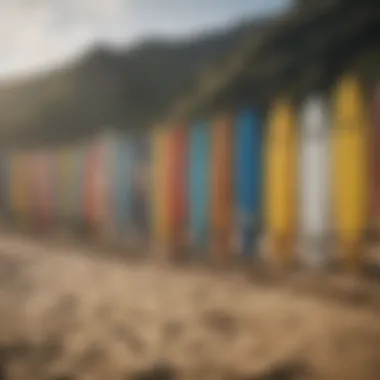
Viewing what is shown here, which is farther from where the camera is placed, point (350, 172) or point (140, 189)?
point (140, 189)

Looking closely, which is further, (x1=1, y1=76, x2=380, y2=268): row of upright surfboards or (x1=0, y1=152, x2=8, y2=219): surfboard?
(x1=0, y1=152, x2=8, y2=219): surfboard

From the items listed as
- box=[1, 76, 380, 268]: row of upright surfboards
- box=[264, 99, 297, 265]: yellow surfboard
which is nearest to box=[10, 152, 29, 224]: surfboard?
box=[1, 76, 380, 268]: row of upright surfboards

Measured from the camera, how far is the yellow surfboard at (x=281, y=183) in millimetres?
1368

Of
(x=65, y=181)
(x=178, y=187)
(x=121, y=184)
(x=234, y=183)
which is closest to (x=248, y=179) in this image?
(x=234, y=183)

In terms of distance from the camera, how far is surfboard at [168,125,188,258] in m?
1.43

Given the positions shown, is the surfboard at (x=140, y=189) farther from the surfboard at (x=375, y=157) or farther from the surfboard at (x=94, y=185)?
the surfboard at (x=375, y=157)

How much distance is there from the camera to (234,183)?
141cm

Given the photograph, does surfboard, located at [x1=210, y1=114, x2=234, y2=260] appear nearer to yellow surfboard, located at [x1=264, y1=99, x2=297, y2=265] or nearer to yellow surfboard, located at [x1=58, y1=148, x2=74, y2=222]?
yellow surfboard, located at [x1=264, y1=99, x2=297, y2=265]

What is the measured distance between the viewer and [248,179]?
141cm

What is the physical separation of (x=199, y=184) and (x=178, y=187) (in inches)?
1.6

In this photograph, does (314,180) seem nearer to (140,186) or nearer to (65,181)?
(140,186)

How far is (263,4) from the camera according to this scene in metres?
1.41

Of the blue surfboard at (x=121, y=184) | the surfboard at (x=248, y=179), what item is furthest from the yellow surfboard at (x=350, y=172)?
the blue surfboard at (x=121, y=184)

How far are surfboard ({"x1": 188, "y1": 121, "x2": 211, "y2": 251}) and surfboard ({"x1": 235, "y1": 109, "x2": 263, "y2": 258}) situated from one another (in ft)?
0.20
